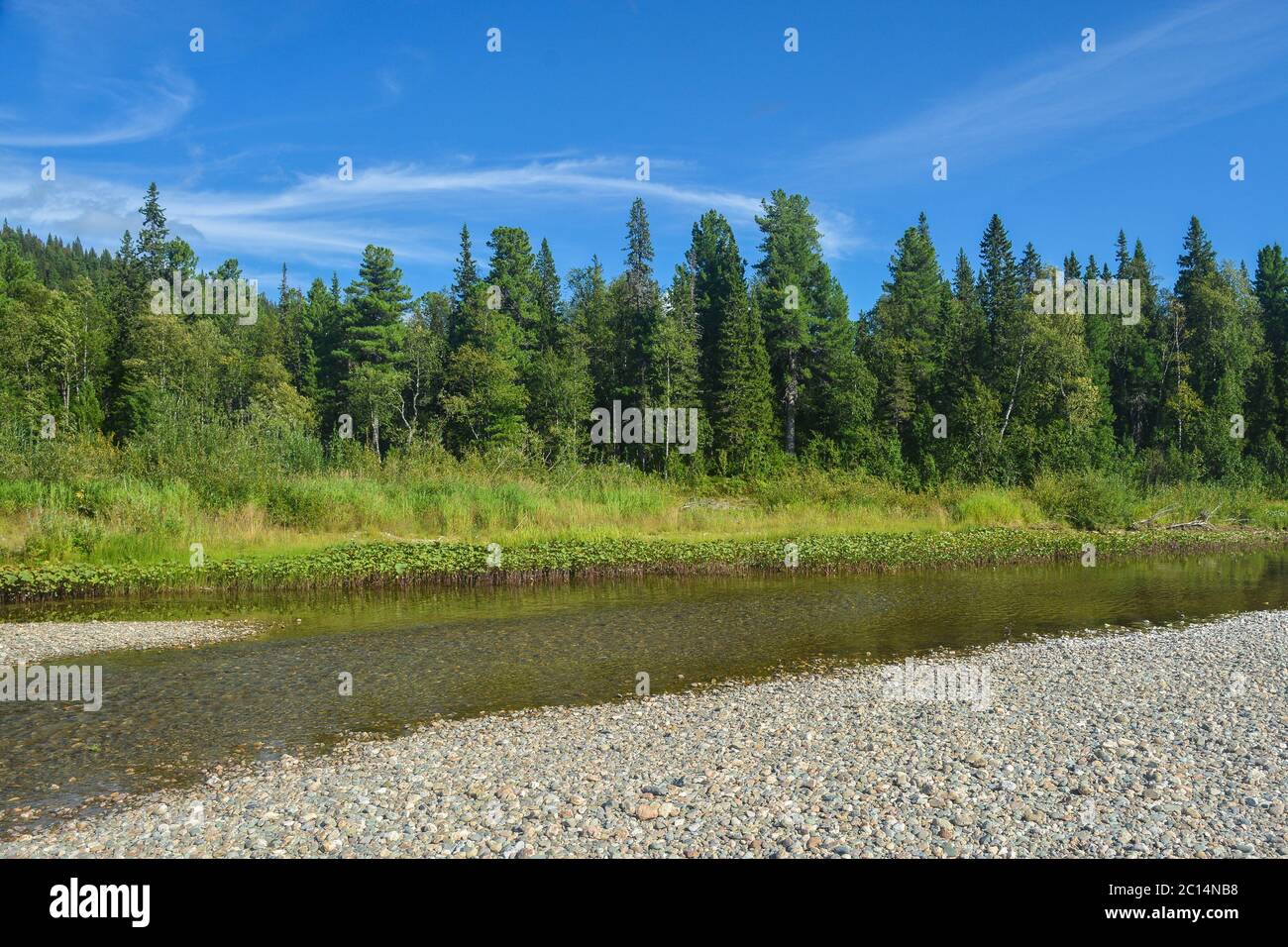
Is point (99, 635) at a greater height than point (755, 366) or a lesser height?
lesser

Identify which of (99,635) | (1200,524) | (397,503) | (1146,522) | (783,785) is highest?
(397,503)

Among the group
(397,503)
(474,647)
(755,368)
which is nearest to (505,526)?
(397,503)

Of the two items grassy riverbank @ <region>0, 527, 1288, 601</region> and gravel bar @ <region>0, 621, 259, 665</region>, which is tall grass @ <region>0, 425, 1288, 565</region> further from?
gravel bar @ <region>0, 621, 259, 665</region>

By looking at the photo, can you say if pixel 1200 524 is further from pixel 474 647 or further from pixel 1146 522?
pixel 474 647

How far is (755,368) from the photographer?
2072 inches

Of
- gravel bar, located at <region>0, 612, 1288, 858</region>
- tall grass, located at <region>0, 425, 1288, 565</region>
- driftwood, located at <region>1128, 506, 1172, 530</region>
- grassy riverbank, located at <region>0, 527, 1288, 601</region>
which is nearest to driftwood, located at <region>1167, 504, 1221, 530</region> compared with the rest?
tall grass, located at <region>0, 425, 1288, 565</region>

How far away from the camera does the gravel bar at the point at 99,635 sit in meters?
14.6

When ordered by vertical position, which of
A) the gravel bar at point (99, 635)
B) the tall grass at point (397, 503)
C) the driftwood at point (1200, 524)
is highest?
the tall grass at point (397, 503)

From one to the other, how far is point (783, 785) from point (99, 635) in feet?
46.8

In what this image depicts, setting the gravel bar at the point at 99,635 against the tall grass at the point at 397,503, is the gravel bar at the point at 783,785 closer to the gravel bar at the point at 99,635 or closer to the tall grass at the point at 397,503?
the gravel bar at the point at 99,635

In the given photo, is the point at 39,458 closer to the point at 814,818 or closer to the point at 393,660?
the point at 393,660

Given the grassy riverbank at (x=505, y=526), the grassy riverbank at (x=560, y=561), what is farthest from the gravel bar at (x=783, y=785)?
the grassy riverbank at (x=505, y=526)

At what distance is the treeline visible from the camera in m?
51.2

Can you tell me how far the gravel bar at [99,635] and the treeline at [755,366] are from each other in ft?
92.5
